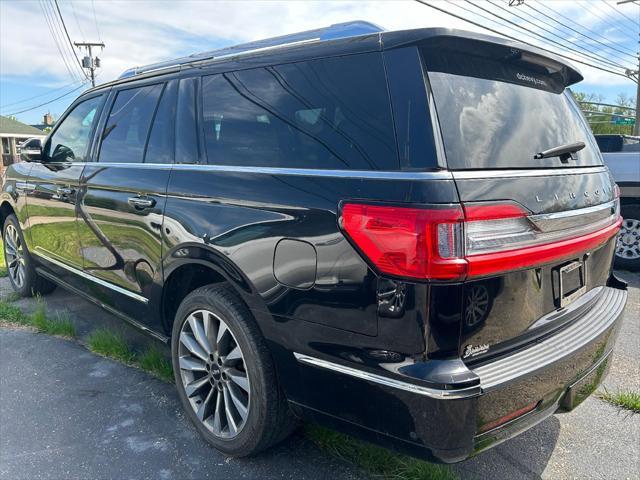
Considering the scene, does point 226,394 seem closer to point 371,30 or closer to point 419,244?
point 419,244

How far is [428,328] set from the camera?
1756mm

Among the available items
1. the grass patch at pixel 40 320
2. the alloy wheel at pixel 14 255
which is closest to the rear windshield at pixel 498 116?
the grass patch at pixel 40 320

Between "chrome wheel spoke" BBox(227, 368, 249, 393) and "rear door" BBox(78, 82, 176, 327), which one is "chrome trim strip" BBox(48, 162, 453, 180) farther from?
"chrome wheel spoke" BBox(227, 368, 249, 393)

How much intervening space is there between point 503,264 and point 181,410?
2172 millimetres

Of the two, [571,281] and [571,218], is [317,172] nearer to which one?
[571,218]

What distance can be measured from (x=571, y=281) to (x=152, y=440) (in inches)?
90.1

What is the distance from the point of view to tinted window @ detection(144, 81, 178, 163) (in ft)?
9.72

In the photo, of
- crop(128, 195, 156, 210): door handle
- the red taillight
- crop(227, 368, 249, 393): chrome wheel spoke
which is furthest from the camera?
crop(128, 195, 156, 210): door handle

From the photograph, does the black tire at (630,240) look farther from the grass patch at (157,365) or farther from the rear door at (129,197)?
the rear door at (129,197)

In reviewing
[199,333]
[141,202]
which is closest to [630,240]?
[199,333]

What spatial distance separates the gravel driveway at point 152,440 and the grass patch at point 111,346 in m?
0.09

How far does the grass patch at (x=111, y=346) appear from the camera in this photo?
3.78 metres

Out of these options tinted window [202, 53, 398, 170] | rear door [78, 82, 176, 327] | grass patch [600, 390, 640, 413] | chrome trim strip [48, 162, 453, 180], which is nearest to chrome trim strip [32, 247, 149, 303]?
rear door [78, 82, 176, 327]

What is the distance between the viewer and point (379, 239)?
182 cm
